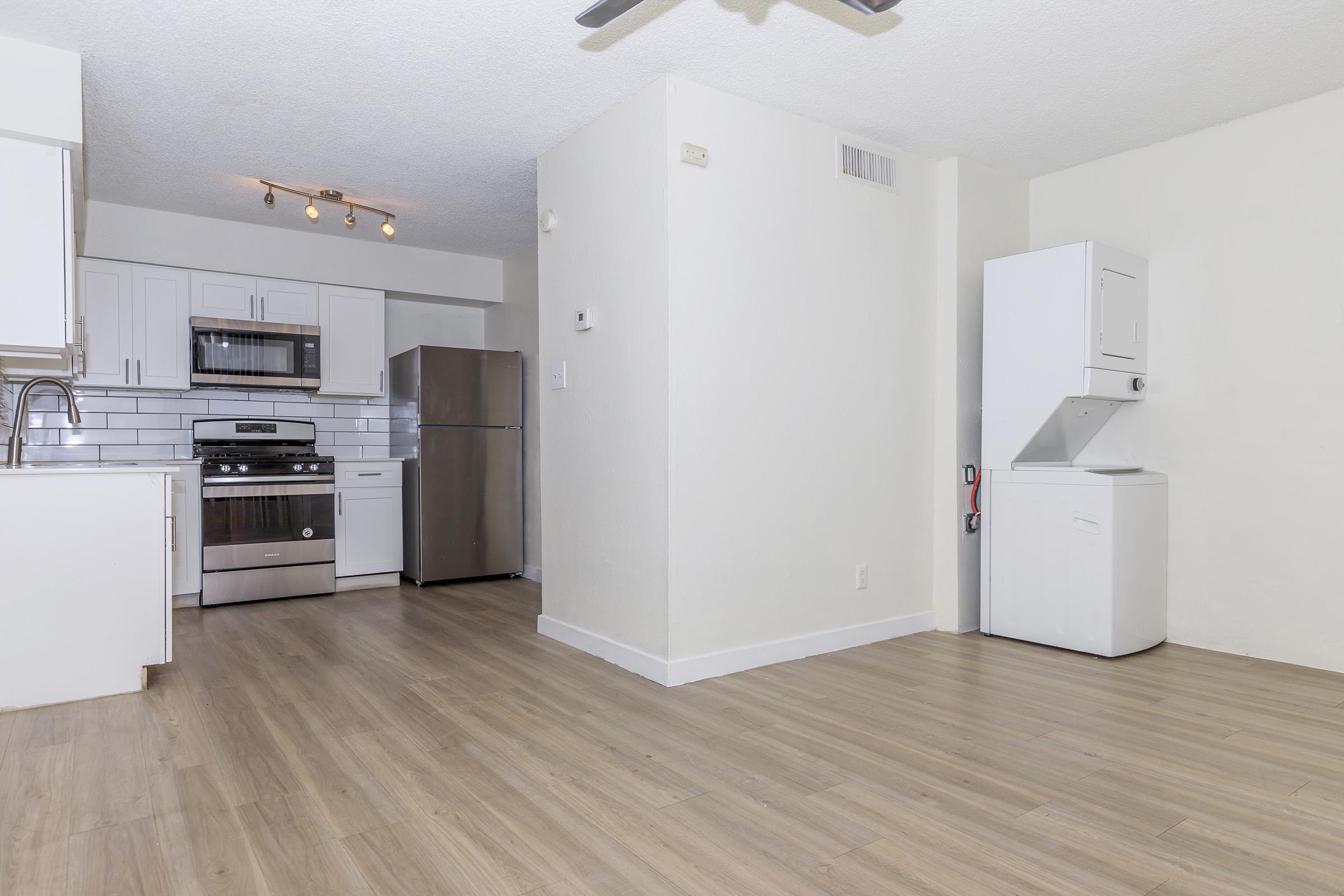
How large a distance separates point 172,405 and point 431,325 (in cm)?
192

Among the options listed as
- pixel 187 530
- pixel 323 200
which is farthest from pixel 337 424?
pixel 323 200

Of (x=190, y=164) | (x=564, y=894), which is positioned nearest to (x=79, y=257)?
(x=190, y=164)

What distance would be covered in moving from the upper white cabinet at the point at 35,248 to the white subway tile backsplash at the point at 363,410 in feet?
9.53

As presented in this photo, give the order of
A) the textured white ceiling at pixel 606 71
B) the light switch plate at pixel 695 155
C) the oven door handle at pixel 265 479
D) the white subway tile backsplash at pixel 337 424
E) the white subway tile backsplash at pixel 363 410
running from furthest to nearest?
the white subway tile backsplash at pixel 363 410, the white subway tile backsplash at pixel 337 424, the oven door handle at pixel 265 479, the light switch plate at pixel 695 155, the textured white ceiling at pixel 606 71

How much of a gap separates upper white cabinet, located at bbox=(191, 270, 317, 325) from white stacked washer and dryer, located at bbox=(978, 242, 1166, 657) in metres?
4.31

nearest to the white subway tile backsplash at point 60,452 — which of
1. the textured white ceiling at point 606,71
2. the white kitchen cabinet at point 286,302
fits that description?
the white kitchen cabinet at point 286,302

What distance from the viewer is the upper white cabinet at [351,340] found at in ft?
18.0

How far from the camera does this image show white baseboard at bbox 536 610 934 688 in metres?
3.10

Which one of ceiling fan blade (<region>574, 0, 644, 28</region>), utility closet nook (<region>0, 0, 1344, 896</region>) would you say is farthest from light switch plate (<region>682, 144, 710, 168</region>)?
ceiling fan blade (<region>574, 0, 644, 28</region>)

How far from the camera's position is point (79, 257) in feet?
15.3

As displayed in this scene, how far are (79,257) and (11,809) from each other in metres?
3.83

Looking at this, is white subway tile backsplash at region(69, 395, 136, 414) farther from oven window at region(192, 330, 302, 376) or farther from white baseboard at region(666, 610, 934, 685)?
white baseboard at region(666, 610, 934, 685)

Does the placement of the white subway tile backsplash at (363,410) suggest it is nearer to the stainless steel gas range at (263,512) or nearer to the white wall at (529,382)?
the stainless steel gas range at (263,512)

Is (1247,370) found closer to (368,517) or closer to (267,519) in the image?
(368,517)
